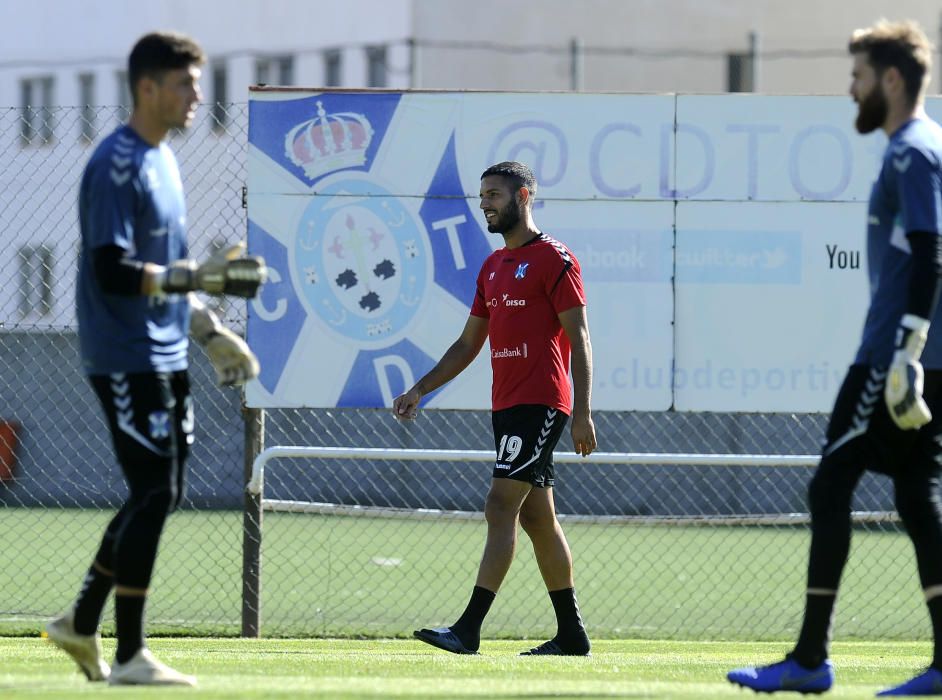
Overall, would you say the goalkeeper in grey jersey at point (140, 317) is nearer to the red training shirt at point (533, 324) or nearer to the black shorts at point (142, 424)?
the black shorts at point (142, 424)

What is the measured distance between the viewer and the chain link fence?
10305 millimetres

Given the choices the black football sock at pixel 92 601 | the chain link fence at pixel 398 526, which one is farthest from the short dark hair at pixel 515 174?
the black football sock at pixel 92 601

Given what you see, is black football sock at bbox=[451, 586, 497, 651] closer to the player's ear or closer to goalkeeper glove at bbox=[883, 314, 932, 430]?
the player's ear

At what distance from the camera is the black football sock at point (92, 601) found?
18.7 feet

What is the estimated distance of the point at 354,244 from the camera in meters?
9.55

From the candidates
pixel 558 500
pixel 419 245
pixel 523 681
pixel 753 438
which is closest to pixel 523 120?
pixel 419 245

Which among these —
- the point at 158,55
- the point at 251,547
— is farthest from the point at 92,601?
the point at 251,547

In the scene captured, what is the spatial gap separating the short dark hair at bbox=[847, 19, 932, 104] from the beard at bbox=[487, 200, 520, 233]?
2504 millimetres

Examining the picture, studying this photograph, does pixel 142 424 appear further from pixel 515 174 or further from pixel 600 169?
pixel 600 169

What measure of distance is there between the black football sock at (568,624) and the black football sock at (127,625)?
9.23ft

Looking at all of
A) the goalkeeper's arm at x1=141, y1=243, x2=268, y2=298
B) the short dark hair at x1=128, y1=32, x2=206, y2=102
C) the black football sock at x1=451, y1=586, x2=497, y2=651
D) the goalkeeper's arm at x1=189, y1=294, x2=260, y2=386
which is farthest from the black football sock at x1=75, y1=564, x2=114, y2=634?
the black football sock at x1=451, y1=586, x2=497, y2=651

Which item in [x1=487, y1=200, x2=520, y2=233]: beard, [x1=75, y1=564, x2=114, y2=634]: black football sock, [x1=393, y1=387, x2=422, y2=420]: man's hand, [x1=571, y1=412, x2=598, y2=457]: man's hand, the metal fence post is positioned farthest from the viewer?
the metal fence post

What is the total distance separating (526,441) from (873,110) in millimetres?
2595

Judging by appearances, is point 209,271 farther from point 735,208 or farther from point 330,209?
point 735,208
